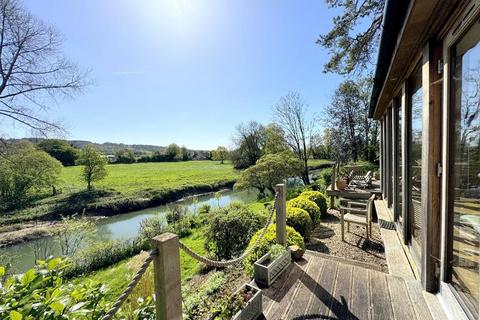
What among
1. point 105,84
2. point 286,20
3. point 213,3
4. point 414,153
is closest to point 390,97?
point 414,153

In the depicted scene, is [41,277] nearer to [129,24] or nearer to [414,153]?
[414,153]

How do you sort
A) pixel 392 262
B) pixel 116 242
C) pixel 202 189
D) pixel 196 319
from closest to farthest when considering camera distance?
pixel 196 319 < pixel 392 262 < pixel 116 242 < pixel 202 189

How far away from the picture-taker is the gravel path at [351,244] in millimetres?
4418

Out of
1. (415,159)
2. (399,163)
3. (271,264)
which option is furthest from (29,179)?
(415,159)

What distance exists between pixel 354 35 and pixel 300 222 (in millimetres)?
5220

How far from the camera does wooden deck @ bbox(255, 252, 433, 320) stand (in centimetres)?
217

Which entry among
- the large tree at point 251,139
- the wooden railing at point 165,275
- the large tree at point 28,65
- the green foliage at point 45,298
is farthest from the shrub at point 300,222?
the large tree at point 251,139

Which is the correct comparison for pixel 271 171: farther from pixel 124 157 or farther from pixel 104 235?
pixel 124 157

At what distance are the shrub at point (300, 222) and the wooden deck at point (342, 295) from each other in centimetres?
186

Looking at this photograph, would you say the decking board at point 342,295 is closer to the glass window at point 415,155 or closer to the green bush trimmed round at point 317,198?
the glass window at point 415,155

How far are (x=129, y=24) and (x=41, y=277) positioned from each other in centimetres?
695

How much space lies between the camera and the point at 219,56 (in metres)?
8.76

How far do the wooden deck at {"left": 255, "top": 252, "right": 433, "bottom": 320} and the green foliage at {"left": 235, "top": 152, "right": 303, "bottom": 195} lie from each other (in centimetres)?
1203

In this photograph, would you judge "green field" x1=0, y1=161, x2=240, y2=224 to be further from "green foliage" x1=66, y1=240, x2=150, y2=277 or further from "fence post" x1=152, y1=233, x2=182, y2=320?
"fence post" x1=152, y1=233, x2=182, y2=320
